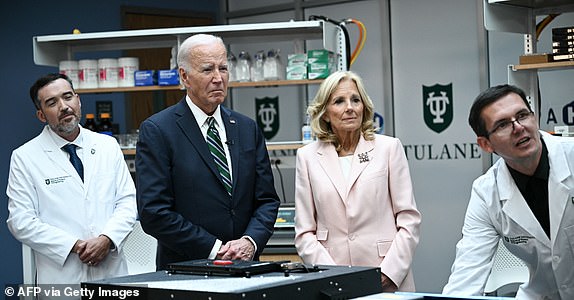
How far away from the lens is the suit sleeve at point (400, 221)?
123 inches

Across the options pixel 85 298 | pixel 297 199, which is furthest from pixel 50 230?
pixel 85 298

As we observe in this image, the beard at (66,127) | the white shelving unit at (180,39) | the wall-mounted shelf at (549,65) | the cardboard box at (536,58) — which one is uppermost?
the white shelving unit at (180,39)

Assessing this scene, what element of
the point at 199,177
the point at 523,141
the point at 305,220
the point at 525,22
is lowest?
the point at 305,220

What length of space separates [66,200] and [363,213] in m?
1.29

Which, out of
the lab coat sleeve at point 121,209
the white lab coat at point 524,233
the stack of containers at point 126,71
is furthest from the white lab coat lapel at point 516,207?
the stack of containers at point 126,71

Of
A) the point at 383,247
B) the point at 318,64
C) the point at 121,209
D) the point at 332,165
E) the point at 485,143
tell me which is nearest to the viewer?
the point at 485,143

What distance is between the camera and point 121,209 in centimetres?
363

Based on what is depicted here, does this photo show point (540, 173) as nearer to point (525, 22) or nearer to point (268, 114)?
point (525, 22)

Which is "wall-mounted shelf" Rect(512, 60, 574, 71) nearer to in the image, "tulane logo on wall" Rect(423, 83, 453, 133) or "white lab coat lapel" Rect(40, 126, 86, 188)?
"tulane logo on wall" Rect(423, 83, 453, 133)

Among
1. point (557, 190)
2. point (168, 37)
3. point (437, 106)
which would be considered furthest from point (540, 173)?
point (437, 106)

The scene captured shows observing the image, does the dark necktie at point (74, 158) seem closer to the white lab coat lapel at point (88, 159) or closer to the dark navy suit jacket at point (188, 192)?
the white lab coat lapel at point (88, 159)

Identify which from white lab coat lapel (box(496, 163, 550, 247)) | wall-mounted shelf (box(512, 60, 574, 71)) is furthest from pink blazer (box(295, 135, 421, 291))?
wall-mounted shelf (box(512, 60, 574, 71))

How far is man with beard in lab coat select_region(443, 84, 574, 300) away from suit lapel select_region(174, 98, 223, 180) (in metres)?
0.90

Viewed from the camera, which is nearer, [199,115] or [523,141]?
[523,141]
